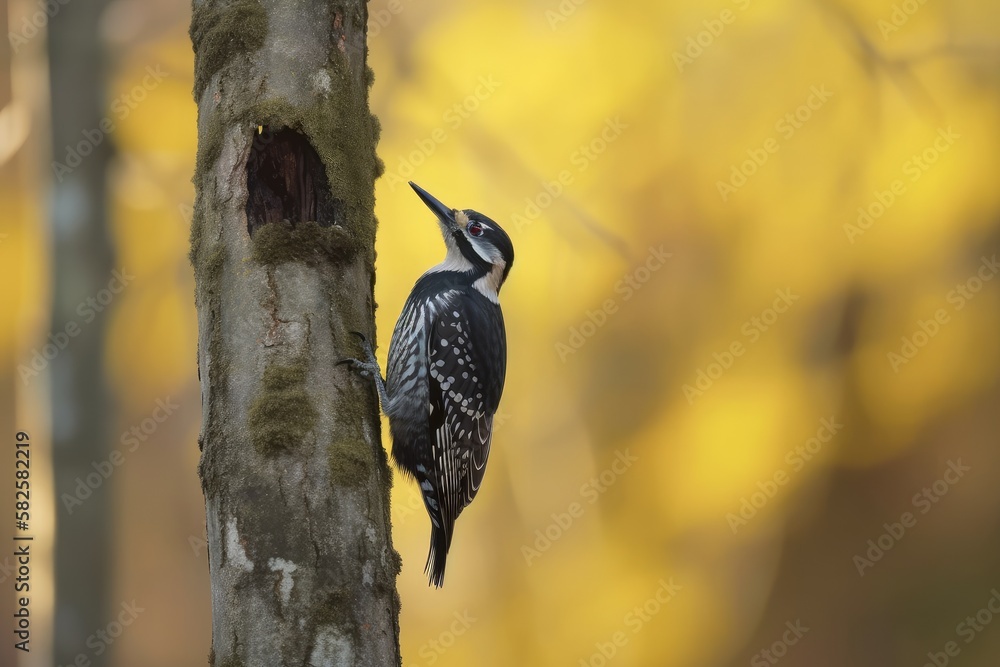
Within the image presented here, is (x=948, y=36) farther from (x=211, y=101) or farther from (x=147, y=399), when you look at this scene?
(x=147, y=399)

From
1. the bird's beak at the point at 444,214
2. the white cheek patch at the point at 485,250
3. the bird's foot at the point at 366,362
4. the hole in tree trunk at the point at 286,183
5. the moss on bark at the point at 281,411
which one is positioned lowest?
the moss on bark at the point at 281,411

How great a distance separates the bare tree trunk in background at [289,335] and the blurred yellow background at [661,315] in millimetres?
2386

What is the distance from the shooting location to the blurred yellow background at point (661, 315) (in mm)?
4340

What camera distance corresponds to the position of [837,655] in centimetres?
436

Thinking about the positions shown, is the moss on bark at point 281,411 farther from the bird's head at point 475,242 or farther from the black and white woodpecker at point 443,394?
the bird's head at point 475,242

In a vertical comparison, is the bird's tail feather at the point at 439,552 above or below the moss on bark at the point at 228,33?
below

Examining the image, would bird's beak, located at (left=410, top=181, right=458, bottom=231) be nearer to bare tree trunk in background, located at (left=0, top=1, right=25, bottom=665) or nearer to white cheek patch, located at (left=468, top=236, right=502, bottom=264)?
white cheek patch, located at (left=468, top=236, right=502, bottom=264)

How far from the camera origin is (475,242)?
3.36 meters

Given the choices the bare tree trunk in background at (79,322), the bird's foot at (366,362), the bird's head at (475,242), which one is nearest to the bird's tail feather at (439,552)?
the bird's head at (475,242)

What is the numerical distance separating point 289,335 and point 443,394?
3.76ft

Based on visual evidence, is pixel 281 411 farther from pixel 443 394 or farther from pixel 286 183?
pixel 443 394

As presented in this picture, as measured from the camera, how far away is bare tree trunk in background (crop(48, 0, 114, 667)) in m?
4.20

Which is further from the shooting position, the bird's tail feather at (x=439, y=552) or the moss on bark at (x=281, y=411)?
the bird's tail feather at (x=439, y=552)

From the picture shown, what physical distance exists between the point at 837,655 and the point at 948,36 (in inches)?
122
